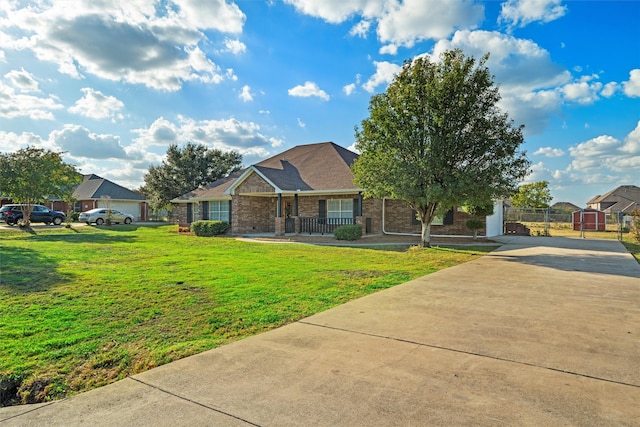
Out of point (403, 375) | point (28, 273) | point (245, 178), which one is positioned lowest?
point (403, 375)

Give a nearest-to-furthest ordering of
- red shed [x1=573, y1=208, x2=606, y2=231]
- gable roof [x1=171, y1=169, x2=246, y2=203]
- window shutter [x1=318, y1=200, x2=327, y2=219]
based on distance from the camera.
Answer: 1. window shutter [x1=318, y1=200, x2=327, y2=219]
2. gable roof [x1=171, y1=169, x2=246, y2=203]
3. red shed [x1=573, y1=208, x2=606, y2=231]

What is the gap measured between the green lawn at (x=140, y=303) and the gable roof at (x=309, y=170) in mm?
9719

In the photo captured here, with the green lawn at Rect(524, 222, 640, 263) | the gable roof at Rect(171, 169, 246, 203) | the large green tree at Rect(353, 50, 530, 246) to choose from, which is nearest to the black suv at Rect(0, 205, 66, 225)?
the gable roof at Rect(171, 169, 246, 203)

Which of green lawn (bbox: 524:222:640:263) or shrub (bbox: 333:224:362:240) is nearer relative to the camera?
green lawn (bbox: 524:222:640:263)

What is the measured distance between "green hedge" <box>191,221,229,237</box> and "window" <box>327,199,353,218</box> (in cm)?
670

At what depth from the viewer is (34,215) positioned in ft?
106

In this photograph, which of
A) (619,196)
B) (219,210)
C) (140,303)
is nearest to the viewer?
(140,303)

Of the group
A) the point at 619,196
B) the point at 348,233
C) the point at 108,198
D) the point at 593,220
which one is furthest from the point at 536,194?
the point at 108,198

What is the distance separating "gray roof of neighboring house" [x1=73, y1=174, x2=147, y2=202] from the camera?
4244cm

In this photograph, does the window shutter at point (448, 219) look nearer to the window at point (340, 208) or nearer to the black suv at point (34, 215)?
the window at point (340, 208)

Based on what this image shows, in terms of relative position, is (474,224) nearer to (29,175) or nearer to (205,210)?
(205,210)

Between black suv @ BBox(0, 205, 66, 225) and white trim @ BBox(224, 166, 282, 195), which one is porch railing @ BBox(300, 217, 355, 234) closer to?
white trim @ BBox(224, 166, 282, 195)

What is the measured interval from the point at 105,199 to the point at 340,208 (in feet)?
102

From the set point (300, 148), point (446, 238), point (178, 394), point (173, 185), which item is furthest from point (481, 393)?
point (173, 185)
